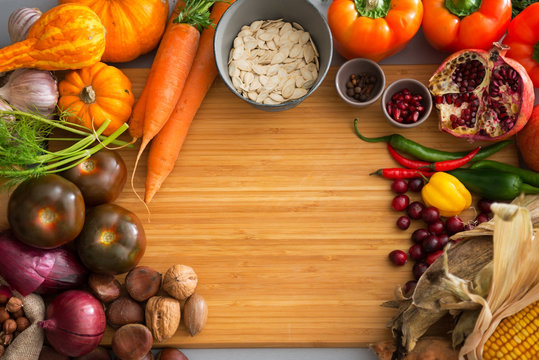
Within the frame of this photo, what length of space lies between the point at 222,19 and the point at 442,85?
2.46 feet

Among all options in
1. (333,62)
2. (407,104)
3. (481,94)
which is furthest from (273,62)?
(481,94)

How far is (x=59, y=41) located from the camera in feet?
5.00

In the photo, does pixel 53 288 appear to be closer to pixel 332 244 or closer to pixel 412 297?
pixel 332 244

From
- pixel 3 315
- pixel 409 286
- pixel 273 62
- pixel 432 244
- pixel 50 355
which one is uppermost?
pixel 273 62

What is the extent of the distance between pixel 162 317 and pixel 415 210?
2.84 feet

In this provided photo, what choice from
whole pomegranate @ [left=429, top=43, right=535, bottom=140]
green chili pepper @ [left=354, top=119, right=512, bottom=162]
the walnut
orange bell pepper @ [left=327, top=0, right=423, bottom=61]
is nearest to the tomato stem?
orange bell pepper @ [left=327, top=0, right=423, bottom=61]

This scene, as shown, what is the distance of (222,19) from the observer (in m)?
1.60

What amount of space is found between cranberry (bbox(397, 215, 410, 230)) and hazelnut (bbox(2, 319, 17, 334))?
4.00 ft

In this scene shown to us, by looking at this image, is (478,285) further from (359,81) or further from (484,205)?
(359,81)

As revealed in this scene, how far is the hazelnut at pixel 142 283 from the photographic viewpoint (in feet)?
5.03

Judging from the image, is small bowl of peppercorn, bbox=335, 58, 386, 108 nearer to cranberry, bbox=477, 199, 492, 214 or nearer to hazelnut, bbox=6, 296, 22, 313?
cranberry, bbox=477, 199, 492, 214

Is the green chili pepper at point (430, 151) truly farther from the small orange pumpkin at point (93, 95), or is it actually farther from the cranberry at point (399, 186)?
the small orange pumpkin at point (93, 95)

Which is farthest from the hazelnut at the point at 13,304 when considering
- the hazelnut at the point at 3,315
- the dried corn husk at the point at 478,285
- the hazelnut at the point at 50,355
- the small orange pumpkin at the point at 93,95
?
the dried corn husk at the point at 478,285

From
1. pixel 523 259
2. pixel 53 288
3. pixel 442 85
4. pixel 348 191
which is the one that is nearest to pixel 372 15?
pixel 442 85
